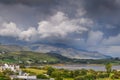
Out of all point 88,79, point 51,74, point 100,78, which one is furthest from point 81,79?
point 51,74

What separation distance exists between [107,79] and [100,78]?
25.7ft

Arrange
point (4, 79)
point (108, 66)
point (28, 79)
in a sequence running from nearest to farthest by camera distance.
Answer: point (4, 79) < point (28, 79) < point (108, 66)

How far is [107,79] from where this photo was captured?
111188mm

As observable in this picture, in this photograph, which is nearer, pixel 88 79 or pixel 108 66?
pixel 88 79

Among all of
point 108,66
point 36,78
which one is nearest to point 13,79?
point 36,78

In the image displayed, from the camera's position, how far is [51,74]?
127m

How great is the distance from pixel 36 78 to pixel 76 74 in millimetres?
17094

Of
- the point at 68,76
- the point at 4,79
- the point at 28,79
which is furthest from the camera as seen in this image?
the point at 68,76

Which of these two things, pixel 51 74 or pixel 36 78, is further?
pixel 51 74

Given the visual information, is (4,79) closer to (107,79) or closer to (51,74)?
(51,74)

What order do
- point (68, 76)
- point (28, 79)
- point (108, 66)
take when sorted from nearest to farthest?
point (28, 79) → point (68, 76) → point (108, 66)

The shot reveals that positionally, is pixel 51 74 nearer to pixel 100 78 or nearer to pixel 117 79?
pixel 100 78

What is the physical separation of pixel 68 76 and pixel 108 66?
63.0 ft

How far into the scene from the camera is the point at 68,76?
122 m
